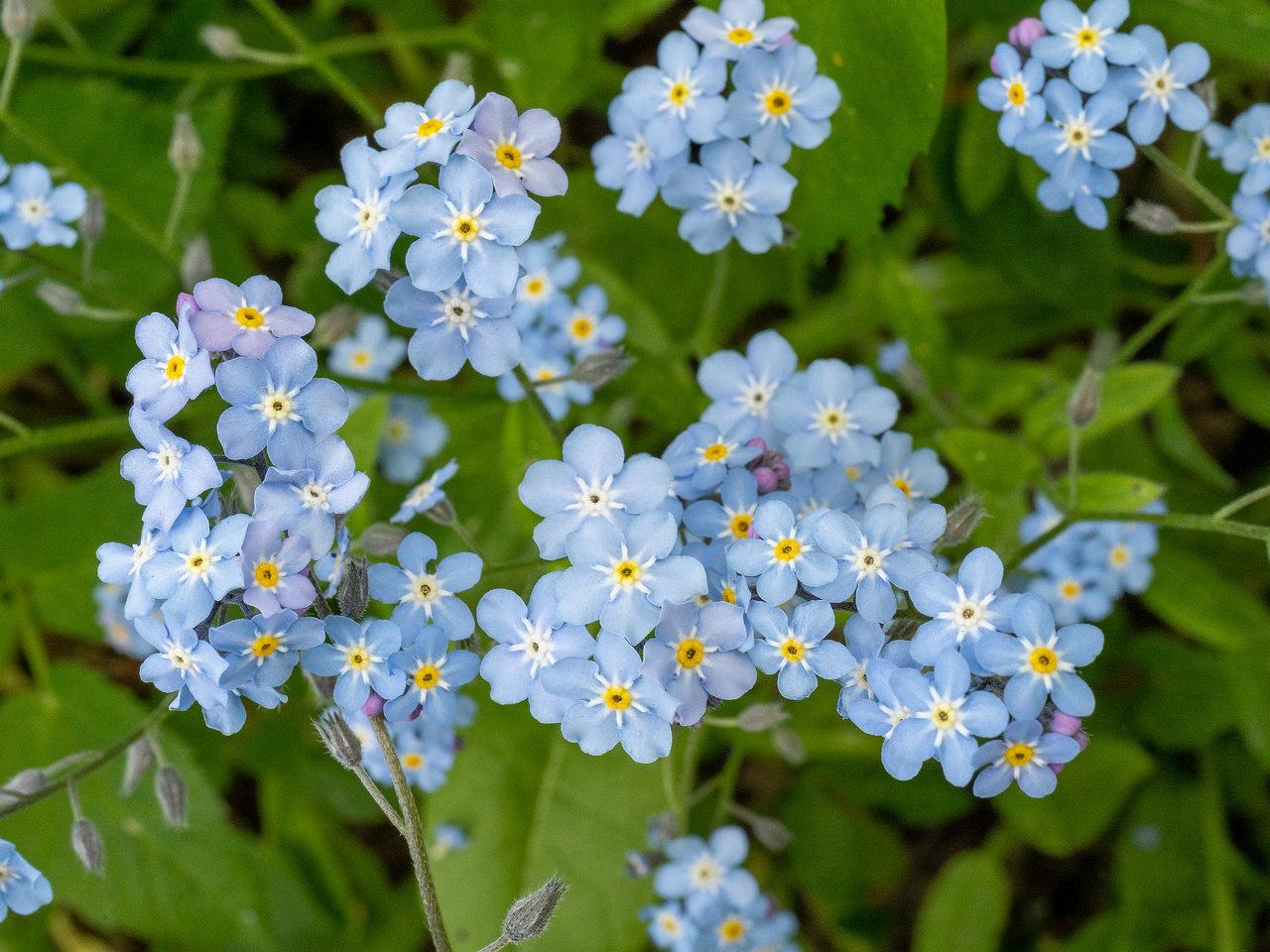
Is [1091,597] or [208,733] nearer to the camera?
[1091,597]

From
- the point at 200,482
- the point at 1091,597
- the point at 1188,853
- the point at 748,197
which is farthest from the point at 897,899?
the point at 200,482

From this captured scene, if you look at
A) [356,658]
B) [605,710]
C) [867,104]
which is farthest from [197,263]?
[867,104]

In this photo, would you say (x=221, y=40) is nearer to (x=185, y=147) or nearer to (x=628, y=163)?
(x=185, y=147)

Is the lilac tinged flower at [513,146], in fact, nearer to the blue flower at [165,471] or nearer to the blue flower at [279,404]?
the blue flower at [279,404]

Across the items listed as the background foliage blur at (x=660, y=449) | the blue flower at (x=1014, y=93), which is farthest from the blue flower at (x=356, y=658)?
the blue flower at (x=1014, y=93)

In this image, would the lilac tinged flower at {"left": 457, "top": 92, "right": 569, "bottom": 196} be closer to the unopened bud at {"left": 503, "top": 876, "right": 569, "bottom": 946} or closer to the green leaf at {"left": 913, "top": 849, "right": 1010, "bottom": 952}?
the unopened bud at {"left": 503, "top": 876, "right": 569, "bottom": 946}

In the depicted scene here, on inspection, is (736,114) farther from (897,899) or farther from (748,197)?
(897,899)

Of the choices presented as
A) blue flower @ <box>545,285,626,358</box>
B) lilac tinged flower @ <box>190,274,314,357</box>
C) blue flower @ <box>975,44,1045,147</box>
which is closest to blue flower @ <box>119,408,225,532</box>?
lilac tinged flower @ <box>190,274,314,357</box>
